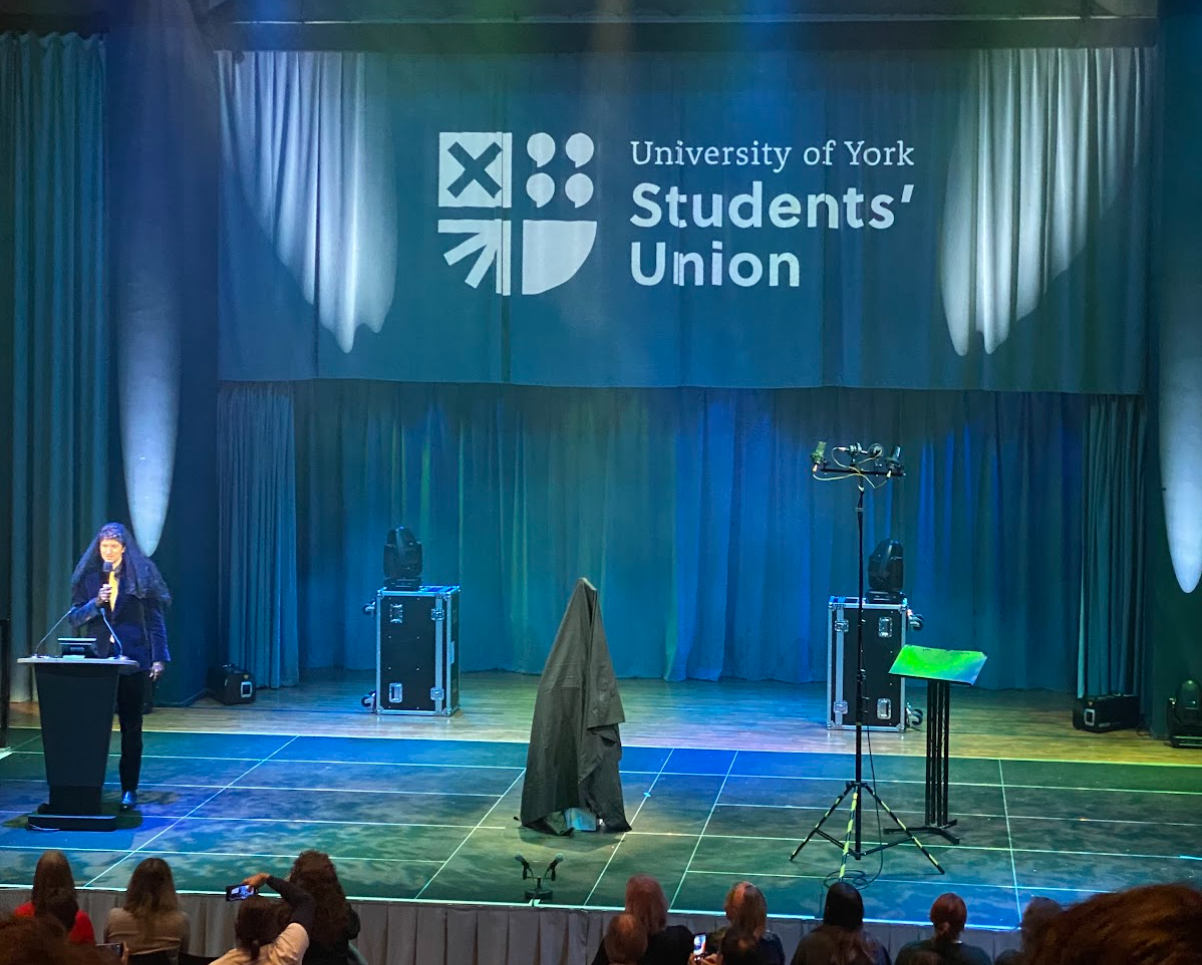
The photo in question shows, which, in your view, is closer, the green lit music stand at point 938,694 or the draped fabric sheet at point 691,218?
the green lit music stand at point 938,694

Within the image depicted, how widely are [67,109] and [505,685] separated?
5.44 meters

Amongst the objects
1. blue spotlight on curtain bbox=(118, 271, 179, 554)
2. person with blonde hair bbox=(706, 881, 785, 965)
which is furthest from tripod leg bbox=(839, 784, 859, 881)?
blue spotlight on curtain bbox=(118, 271, 179, 554)

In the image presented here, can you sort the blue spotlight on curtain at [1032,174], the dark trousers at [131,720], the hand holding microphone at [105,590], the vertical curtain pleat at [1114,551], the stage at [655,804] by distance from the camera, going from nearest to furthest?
1. the stage at [655,804]
2. the hand holding microphone at [105,590]
3. the dark trousers at [131,720]
4. the blue spotlight on curtain at [1032,174]
5. the vertical curtain pleat at [1114,551]

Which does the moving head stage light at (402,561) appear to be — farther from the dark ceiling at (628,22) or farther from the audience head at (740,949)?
the audience head at (740,949)

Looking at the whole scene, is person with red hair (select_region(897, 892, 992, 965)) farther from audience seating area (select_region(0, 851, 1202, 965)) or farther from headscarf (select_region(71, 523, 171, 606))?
headscarf (select_region(71, 523, 171, 606))

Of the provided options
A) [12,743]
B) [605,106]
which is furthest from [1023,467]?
[12,743]

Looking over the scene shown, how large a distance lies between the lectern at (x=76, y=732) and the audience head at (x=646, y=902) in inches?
146

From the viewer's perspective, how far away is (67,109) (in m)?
11.2

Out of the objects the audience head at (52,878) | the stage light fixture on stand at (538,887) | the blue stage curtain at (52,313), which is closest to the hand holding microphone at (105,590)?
the stage light fixture on stand at (538,887)

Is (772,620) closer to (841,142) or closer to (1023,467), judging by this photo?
(1023,467)

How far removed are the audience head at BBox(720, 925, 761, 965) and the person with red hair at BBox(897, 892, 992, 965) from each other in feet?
1.45

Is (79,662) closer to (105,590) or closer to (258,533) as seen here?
(105,590)

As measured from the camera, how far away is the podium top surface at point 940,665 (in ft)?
24.1

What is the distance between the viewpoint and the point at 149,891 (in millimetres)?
5031
